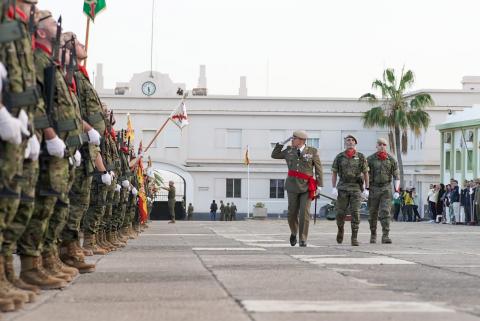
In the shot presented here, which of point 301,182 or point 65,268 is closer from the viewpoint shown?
point 65,268

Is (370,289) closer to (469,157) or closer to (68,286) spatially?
(68,286)

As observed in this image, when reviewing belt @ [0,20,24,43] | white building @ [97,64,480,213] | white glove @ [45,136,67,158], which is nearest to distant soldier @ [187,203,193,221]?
white building @ [97,64,480,213]

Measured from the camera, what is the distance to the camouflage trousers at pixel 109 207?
15.9 m

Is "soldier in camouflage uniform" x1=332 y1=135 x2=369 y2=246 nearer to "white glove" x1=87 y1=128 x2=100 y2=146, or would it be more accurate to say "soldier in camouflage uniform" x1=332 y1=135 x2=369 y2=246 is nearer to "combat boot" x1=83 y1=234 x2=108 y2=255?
"combat boot" x1=83 y1=234 x2=108 y2=255

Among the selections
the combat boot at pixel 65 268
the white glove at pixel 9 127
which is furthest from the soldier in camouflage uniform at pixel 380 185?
the white glove at pixel 9 127

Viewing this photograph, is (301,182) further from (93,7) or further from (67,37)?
(67,37)

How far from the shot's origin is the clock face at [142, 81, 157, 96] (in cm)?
8612

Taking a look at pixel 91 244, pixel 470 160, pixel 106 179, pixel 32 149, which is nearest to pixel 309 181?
pixel 91 244

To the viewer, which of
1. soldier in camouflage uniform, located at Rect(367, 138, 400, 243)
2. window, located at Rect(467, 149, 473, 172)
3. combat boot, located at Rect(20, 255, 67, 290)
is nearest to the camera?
combat boot, located at Rect(20, 255, 67, 290)

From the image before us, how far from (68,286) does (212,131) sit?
75822mm

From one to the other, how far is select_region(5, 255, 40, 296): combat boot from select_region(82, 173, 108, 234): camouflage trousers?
5.75m

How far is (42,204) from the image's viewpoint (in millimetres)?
9078

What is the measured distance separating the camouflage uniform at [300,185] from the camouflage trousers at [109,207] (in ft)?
9.94

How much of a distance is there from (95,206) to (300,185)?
526 cm
